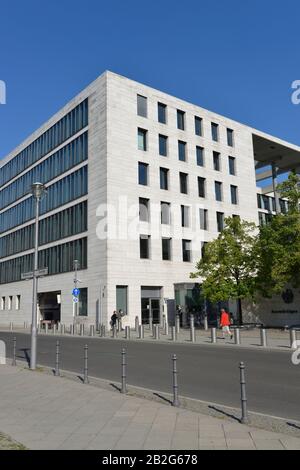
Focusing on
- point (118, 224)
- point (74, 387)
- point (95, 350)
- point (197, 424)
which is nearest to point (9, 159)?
point (118, 224)

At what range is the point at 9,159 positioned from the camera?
2395 inches

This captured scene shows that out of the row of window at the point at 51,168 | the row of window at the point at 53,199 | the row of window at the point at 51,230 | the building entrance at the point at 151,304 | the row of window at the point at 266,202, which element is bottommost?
the building entrance at the point at 151,304

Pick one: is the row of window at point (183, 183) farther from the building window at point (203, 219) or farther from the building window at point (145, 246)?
the building window at point (145, 246)

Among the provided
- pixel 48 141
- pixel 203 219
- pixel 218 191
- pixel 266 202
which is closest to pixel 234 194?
pixel 218 191

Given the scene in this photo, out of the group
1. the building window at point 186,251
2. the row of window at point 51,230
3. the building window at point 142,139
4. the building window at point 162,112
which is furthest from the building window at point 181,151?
the row of window at point 51,230

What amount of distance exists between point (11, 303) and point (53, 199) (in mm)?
15734

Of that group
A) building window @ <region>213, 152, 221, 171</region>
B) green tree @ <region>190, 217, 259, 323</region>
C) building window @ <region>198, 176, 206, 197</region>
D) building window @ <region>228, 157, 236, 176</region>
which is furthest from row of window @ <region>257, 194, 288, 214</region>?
green tree @ <region>190, 217, 259, 323</region>

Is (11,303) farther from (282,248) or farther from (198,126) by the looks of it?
(282,248)

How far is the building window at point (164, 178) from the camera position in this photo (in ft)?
141

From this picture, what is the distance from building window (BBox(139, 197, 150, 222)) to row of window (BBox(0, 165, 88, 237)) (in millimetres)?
5428

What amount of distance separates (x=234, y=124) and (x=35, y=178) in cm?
2426

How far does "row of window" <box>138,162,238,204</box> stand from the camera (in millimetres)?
41531

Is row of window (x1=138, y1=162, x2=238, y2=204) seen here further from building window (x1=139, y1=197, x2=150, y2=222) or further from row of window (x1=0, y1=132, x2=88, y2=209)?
row of window (x1=0, y1=132, x2=88, y2=209)

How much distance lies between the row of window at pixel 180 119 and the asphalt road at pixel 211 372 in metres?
29.3
